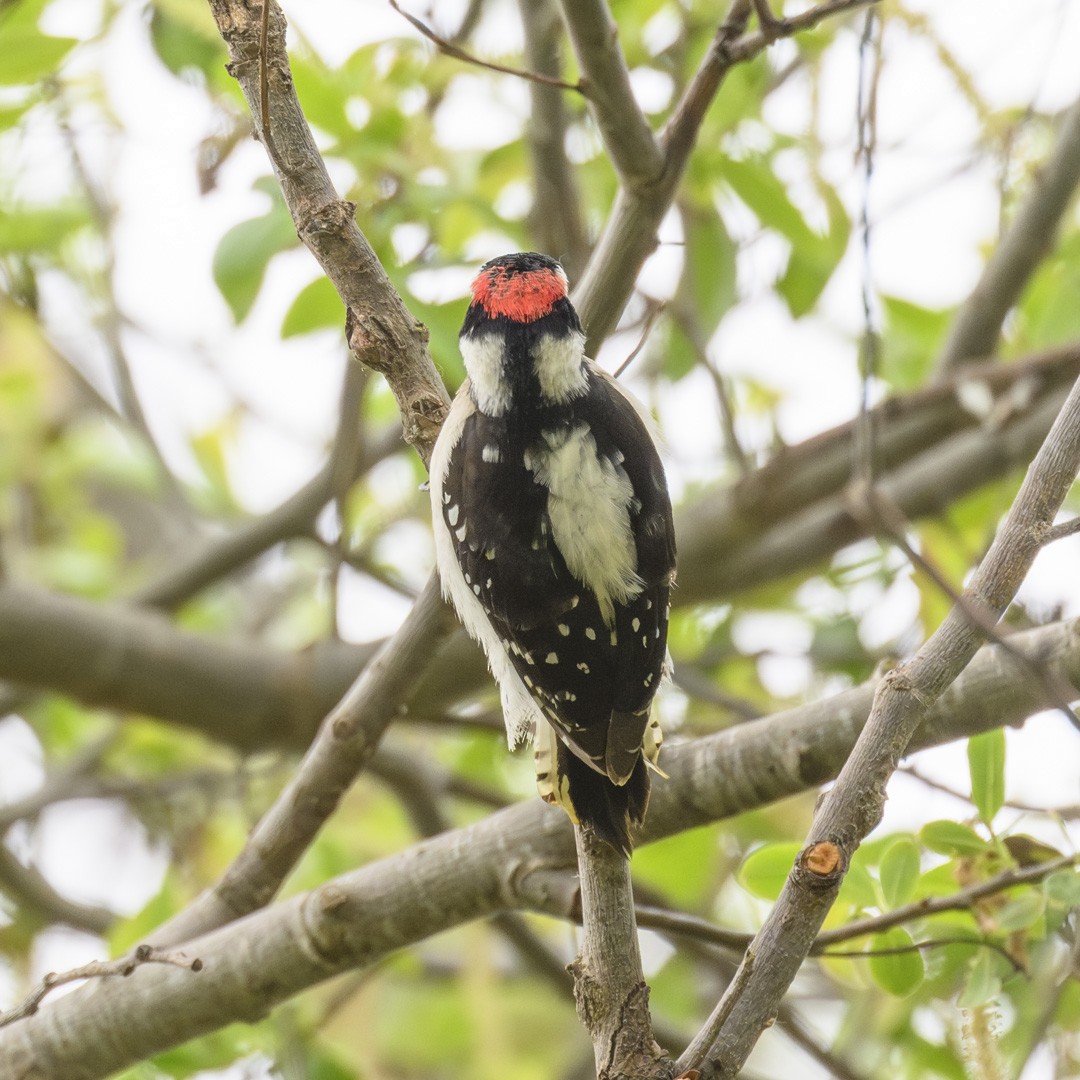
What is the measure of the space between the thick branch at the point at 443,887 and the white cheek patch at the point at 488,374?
0.63m

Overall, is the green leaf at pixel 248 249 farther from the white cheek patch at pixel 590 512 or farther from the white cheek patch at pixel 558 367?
the white cheek patch at pixel 590 512

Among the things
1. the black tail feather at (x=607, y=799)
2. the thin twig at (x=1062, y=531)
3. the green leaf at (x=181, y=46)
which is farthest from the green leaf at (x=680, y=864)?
the green leaf at (x=181, y=46)

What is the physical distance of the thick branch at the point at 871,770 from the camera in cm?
149

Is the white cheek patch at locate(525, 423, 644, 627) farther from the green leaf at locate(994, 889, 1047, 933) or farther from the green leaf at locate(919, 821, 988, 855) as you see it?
the green leaf at locate(994, 889, 1047, 933)

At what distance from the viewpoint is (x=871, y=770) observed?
1533 mm

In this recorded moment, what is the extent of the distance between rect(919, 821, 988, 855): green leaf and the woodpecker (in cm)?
43

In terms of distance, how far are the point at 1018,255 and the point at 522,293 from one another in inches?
67.3

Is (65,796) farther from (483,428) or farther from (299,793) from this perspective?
(483,428)

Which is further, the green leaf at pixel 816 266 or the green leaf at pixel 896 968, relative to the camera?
the green leaf at pixel 816 266

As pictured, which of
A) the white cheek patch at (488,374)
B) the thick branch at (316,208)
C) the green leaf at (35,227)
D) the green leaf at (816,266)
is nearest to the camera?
the thick branch at (316,208)

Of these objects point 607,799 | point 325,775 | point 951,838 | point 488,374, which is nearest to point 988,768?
point 951,838

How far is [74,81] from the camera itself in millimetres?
3305

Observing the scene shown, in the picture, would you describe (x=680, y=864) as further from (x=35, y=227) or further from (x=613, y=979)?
(x=35, y=227)

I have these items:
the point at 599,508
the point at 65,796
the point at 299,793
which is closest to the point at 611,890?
the point at 599,508
